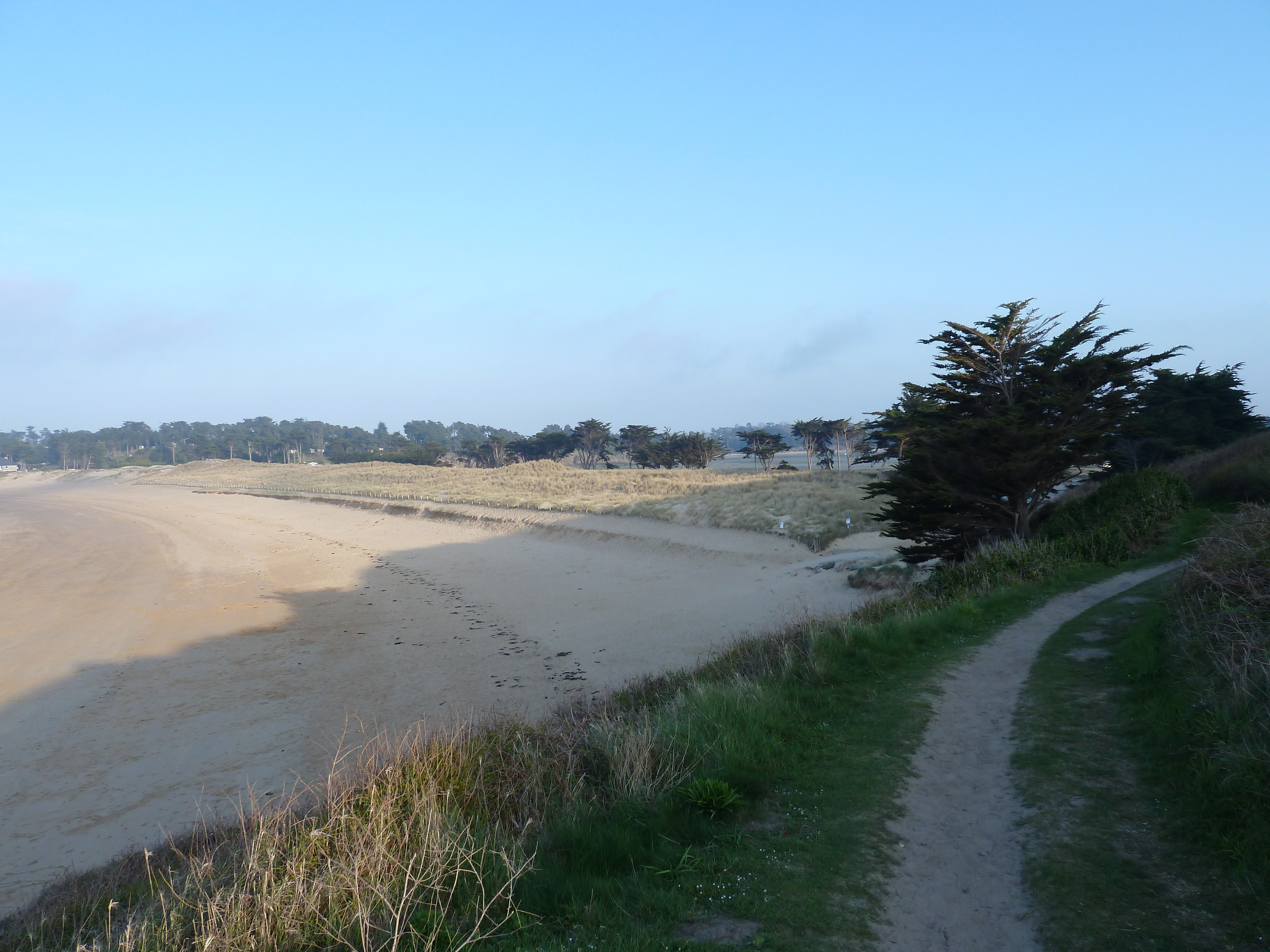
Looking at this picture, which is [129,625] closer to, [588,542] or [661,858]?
[588,542]

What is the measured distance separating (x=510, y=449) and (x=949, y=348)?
76.8 metres

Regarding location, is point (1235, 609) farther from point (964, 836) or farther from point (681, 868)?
point (681, 868)

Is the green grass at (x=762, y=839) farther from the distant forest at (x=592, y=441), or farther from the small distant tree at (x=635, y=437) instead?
the small distant tree at (x=635, y=437)

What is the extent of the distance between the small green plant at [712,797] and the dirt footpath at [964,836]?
104cm

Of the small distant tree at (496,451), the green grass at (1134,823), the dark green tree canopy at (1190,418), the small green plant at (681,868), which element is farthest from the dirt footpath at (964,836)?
the small distant tree at (496,451)

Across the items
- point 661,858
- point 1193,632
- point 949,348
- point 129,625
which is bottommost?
point 129,625

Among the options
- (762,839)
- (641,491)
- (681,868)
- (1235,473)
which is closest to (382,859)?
(681,868)

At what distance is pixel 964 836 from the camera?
Answer: 4.20 m

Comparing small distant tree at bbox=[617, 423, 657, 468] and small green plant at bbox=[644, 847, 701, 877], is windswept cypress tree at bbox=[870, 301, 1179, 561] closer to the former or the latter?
small green plant at bbox=[644, 847, 701, 877]

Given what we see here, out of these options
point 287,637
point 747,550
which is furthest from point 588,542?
point 287,637

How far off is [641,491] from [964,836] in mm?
35865

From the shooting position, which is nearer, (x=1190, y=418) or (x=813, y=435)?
(x=1190, y=418)

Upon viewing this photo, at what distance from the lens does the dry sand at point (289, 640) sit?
342 inches

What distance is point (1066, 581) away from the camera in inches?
460
